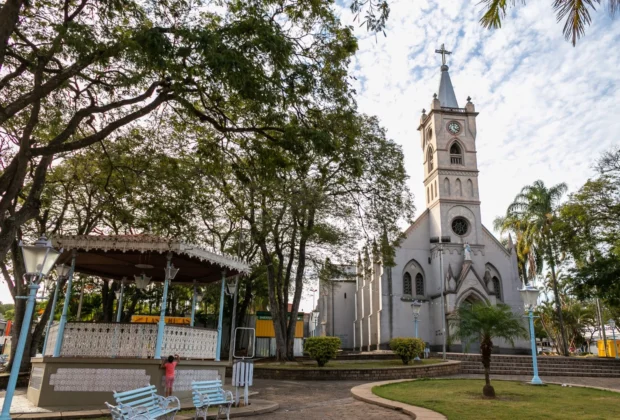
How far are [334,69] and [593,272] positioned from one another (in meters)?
23.0

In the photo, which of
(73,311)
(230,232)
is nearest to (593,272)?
(230,232)

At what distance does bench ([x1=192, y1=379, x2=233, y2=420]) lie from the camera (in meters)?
8.32

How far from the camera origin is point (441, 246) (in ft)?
124

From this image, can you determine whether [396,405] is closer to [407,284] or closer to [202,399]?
[202,399]

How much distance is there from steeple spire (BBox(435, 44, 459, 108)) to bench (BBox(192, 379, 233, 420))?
40.0 meters

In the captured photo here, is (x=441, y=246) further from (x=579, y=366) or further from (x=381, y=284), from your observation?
(x=579, y=366)

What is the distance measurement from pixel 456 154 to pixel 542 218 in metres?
10.8

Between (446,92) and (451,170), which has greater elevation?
(446,92)

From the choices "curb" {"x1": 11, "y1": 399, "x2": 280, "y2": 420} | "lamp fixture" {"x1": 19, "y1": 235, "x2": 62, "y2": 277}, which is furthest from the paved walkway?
"lamp fixture" {"x1": 19, "y1": 235, "x2": 62, "y2": 277}

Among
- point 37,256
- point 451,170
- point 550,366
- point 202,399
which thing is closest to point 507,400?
point 202,399

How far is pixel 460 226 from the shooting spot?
130ft

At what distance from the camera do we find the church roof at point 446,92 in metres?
44.0

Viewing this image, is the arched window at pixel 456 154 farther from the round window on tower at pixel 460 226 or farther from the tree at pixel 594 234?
the tree at pixel 594 234

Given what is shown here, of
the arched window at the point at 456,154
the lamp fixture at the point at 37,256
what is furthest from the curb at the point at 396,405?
the arched window at the point at 456,154
